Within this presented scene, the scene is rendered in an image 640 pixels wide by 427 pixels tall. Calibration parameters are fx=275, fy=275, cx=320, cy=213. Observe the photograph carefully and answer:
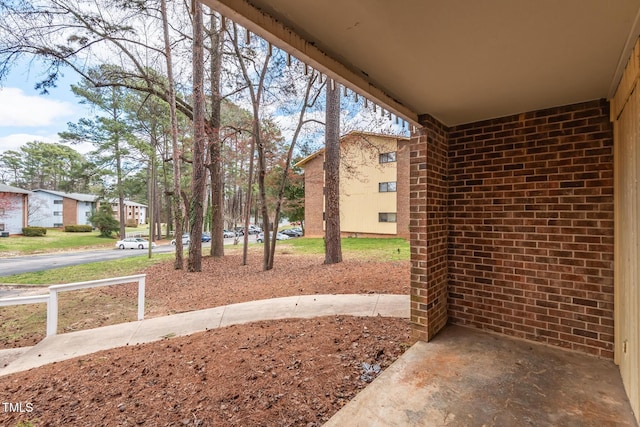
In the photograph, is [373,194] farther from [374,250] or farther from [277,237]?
[277,237]

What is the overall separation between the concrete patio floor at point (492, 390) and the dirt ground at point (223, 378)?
29 cm

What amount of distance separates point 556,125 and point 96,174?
26639 millimetres

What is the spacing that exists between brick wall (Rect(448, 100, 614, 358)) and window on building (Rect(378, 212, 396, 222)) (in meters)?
13.9

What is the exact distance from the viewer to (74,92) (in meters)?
14.8

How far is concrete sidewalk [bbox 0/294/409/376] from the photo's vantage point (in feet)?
12.6

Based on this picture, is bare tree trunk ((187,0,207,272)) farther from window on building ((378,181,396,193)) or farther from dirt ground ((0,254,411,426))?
window on building ((378,181,396,193))

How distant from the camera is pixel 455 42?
1578 millimetres

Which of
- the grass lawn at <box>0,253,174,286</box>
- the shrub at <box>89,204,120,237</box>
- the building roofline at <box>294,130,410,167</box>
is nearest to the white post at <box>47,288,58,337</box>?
the grass lawn at <box>0,253,174,286</box>

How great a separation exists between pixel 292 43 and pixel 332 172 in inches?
279

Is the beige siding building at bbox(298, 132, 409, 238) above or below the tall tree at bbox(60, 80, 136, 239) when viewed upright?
below

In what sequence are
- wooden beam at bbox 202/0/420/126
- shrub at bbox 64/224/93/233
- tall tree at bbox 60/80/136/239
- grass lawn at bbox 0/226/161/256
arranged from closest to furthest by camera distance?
1. wooden beam at bbox 202/0/420/126
2. grass lawn at bbox 0/226/161/256
3. tall tree at bbox 60/80/136/239
4. shrub at bbox 64/224/93/233

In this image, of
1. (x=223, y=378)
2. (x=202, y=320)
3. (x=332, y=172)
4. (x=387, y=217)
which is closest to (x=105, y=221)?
(x=387, y=217)

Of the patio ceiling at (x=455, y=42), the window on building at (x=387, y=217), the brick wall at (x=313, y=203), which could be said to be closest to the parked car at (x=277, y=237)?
the brick wall at (x=313, y=203)

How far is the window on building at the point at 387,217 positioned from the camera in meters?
16.9
